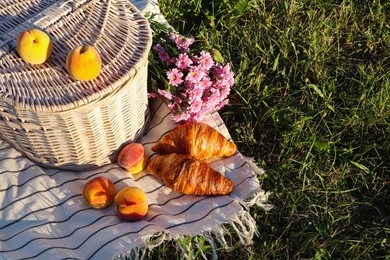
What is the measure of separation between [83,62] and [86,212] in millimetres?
744

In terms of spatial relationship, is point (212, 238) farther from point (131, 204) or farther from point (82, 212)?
point (82, 212)

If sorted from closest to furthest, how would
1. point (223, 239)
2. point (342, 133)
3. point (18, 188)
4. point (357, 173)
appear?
point (223, 239)
point (18, 188)
point (357, 173)
point (342, 133)

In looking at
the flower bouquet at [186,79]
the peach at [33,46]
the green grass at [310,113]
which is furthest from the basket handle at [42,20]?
the green grass at [310,113]

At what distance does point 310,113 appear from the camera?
117 inches

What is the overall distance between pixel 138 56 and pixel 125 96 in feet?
0.66

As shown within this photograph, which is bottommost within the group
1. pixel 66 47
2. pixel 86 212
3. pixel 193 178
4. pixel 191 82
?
pixel 86 212

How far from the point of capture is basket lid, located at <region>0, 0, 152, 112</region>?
2295 millimetres

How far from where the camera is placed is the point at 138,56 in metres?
2.47

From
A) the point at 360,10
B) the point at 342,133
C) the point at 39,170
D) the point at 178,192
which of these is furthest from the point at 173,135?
the point at 360,10

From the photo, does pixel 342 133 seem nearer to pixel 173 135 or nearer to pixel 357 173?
pixel 357 173

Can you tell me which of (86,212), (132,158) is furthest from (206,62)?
(86,212)

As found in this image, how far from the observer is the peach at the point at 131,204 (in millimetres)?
2443

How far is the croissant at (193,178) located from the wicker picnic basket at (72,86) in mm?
341

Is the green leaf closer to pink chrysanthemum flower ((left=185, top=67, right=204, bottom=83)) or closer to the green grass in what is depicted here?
the green grass
